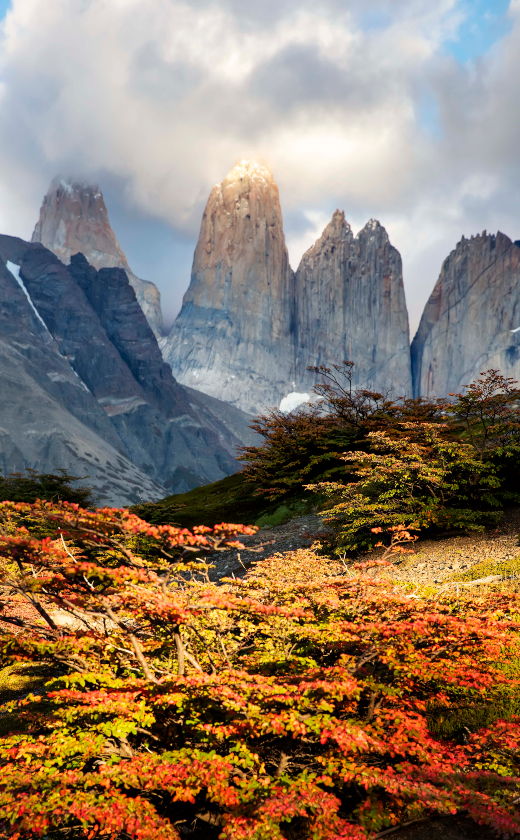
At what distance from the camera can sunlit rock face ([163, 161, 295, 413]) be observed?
16975cm

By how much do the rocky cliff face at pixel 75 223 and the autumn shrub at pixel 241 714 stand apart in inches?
7588

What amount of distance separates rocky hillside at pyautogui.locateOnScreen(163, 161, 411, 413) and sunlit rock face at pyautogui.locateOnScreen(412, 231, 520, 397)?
57.4 ft

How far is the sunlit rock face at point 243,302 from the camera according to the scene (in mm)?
169750

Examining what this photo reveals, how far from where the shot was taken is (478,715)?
6391 millimetres

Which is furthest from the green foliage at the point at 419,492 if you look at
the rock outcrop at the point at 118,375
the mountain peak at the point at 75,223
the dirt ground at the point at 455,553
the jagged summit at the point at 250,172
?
the mountain peak at the point at 75,223

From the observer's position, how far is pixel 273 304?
566 feet

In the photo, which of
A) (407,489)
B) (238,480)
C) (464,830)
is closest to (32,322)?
(238,480)

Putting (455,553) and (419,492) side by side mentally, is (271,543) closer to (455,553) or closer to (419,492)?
(419,492)

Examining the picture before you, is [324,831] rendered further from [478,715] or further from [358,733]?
[478,715]

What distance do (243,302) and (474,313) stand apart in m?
71.3

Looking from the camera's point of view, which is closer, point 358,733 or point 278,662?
point 358,733

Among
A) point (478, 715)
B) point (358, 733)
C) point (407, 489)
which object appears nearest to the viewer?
point (358, 733)

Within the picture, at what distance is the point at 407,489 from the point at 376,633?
357 inches

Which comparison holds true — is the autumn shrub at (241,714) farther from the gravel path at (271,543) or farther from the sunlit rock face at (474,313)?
the sunlit rock face at (474,313)
